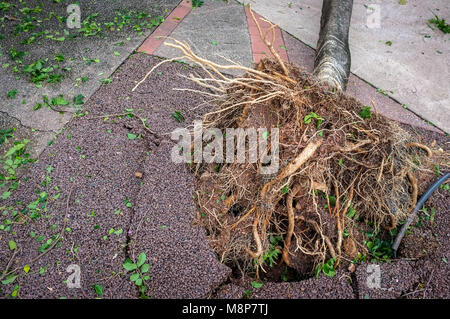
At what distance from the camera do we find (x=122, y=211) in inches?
93.6

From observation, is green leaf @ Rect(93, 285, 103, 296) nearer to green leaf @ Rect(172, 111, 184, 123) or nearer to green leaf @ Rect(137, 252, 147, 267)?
green leaf @ Rect(137, 252, 147, 267)

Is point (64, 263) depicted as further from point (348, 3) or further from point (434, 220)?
point (348, 3)

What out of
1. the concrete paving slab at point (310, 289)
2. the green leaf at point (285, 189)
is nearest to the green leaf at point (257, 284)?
the concrete paving slab at point (310, 289)

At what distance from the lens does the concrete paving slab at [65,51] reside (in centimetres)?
308

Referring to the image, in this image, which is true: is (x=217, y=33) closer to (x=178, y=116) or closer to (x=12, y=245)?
(x=178, y=116)

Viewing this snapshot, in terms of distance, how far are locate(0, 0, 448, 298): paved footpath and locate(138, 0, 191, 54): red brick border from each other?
0.37 m

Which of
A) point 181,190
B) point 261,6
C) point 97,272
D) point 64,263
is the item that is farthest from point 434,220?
point 261,6

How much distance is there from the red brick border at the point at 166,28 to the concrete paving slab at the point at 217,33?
6 centimetres

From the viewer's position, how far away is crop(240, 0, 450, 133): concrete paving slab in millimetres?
3533

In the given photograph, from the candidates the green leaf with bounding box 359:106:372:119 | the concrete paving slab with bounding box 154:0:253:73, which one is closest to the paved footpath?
the concrete paving slab with bounding box 154:0:253:73

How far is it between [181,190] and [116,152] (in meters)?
0.66

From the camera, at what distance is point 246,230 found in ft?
7.47

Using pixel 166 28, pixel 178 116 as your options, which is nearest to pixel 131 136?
pixel 178 116

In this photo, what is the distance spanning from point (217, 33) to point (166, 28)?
563 mm
